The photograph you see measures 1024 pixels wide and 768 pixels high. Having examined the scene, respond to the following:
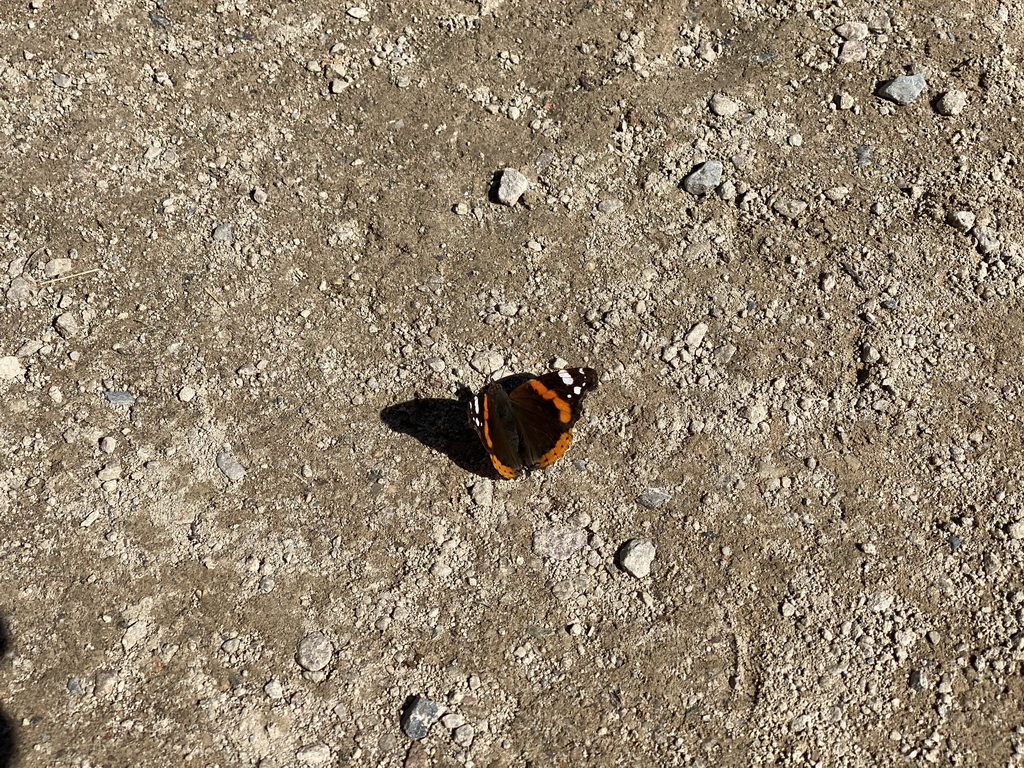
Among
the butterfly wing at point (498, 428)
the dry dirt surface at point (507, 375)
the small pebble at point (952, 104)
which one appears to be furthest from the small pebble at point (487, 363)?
the small pebble at point (952, 104)

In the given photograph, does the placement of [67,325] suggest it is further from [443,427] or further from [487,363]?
[487,363]

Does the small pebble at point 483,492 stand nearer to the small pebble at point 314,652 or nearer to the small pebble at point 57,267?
the small pebble at point 314,652

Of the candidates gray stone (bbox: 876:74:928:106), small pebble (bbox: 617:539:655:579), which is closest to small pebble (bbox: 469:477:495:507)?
small pebble (bbox: 617:539:655:579)

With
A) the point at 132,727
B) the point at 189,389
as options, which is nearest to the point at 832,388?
the point at 189,389

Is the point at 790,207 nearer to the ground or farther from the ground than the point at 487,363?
farther from the ground

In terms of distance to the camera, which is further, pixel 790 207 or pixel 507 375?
pixel 790 207

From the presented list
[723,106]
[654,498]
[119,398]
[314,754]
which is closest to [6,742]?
[314,754]

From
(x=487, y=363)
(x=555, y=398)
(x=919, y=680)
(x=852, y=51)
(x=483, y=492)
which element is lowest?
(x=919, y=680)

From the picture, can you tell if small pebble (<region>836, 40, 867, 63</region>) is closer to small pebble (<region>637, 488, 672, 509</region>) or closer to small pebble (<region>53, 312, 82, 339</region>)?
small pebble (<region>637, 488, 672, 509</region>)
